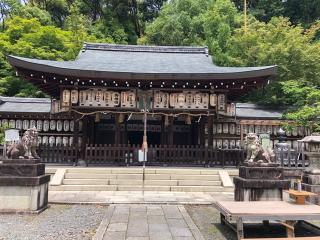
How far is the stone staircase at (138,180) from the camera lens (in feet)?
42.5

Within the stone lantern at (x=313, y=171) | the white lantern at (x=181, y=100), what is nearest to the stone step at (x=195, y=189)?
the stone lantern at (x=313, y=171)

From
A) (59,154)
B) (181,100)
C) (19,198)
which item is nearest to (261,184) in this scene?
(19,198)

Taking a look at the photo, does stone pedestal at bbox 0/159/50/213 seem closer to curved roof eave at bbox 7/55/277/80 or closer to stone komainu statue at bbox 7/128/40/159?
stone komainu statue at bbox 7/128/40/159

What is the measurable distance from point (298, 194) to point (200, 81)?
9.69 m

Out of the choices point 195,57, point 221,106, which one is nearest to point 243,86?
point 221,106

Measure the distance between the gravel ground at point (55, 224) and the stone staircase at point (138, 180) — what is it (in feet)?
11.4

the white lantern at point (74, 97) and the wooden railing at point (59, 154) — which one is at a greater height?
the white lantern at point (74, 97)

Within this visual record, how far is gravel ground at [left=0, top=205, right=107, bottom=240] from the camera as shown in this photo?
21.6 feet

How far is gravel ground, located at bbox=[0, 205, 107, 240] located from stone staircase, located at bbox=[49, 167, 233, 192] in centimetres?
349

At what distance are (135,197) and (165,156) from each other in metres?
5.11

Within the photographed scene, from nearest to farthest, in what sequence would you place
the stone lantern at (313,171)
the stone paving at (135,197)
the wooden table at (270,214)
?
the wooden table at (270,214)
the stone paving at (135,197)
the stone lantern at (313,171)

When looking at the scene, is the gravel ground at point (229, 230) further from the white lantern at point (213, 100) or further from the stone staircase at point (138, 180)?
the white lantern at point (213, 100)

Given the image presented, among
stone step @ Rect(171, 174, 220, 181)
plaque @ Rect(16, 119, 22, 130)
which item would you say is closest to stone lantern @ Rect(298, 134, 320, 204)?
stone step @ Rect(171, 174, 220, 181)

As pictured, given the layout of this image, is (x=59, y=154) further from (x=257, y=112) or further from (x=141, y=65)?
(x=257, y=112)
